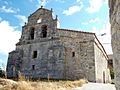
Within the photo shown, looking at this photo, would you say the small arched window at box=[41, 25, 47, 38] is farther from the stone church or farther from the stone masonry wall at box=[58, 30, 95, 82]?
the stone masonry wall at box=[58, 30, 95, 82]

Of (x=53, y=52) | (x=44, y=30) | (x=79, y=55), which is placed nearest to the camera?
(x=79, y=55)

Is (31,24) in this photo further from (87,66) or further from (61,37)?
(87,66)

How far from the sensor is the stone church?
17628 millimetres

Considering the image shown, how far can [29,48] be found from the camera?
2053cm

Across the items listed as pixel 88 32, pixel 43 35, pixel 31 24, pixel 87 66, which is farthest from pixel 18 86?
pixel 31 24

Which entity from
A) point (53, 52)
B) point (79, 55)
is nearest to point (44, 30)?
point (53, 52)

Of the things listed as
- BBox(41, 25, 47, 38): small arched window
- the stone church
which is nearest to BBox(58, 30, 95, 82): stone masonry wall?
the stone church

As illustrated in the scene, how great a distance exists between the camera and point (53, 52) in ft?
61.7

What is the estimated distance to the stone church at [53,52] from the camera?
1763cm

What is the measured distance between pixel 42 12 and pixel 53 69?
283 inches

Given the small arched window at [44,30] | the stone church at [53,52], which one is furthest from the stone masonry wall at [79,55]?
the small arched window at [44,30]

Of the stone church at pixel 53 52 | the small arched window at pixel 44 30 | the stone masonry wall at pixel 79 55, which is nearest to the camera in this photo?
the stone masonry wall at pixel 79 55

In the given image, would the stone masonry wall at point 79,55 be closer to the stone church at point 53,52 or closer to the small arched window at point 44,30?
the stone church at point 53,52

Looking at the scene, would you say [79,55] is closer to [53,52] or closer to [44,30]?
[53,52]
